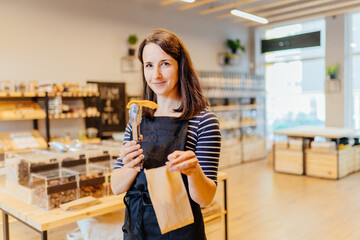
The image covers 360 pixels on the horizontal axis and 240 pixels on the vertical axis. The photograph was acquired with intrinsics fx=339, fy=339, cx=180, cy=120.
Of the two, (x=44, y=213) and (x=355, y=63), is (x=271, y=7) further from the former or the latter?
(x=44, y=213)

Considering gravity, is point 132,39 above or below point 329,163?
above

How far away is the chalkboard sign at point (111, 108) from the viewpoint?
600cm

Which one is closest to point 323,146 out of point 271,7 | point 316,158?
point 316,158

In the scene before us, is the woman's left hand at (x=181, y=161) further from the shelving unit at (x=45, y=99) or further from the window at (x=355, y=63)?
the window at (x=355, y=63)

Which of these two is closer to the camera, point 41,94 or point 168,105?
point 168,105

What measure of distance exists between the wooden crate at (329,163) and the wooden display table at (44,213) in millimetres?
4667

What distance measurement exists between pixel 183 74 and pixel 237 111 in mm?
6804

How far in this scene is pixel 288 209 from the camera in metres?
4.31

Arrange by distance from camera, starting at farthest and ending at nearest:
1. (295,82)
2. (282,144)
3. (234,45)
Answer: (295,82) < (234,45) < (282,144)

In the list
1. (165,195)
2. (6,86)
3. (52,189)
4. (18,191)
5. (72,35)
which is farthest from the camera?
(72,35)

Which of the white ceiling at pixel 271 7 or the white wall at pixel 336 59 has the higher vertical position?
the white ceiling at pixel 271 7

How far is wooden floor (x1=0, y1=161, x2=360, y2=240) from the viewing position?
3501 millimetres

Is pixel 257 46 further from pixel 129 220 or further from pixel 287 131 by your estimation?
pixel 129 220

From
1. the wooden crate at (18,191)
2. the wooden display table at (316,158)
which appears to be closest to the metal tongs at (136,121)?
the wooden crate at (18,191)
